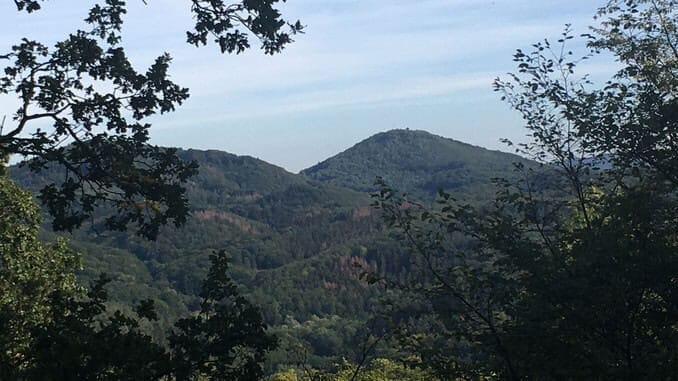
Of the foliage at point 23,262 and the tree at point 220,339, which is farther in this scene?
the foliage at point 23,262

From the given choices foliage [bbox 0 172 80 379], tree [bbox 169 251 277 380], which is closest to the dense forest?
tree [bbox 169 251 277 380]

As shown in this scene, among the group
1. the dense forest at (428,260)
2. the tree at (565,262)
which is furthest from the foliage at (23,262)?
the tree at (565,262)

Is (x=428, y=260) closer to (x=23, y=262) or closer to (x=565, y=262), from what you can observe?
(x=565, y=262)

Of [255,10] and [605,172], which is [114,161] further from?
[605,172]

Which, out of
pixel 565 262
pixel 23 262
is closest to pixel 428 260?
pixel 565 262

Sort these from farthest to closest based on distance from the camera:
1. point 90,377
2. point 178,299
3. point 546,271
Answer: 1. point 178,299
2. point 546,271
3. point 90,377

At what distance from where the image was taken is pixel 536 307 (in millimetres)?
6965

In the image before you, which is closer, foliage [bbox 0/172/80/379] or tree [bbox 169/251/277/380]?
tree [bbox 169/251/277/380]

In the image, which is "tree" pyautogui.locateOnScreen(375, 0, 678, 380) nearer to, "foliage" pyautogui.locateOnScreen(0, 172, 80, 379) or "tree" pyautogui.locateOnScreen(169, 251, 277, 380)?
"tree" pyautogui.locateOnScreen(169, 251, 277, 380)

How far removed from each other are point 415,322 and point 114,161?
4154 millimetres

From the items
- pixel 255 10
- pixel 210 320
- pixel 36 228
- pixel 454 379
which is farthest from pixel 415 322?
pixel 36 228

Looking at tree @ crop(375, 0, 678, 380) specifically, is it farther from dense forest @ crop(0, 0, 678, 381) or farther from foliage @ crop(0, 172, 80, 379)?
foliage @ crop(0, 172, 80, 379)

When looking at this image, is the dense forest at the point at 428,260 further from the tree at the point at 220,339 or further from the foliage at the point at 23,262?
the foliage at the point at 23,262

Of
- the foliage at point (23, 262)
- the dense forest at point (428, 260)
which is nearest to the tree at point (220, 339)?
the dense forest at point (428, 260)
